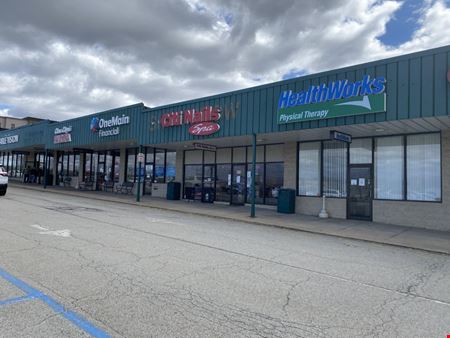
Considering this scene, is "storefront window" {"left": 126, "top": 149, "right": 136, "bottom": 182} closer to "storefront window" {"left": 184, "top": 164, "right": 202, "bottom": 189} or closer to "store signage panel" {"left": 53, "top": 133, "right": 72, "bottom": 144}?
"store signage panel" {"left": 53, "top": 133, "right": 72, "bottom": 144}

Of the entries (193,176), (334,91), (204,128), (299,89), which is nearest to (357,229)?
(334,91)

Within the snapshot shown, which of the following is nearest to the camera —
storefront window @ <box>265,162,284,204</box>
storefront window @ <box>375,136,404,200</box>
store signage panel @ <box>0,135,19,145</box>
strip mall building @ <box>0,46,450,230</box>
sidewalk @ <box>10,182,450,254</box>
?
sidewalk @ <box>10,182,450,254</box>

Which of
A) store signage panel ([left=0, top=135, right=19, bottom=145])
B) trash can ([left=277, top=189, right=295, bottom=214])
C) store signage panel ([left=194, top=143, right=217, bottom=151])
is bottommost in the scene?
trash can ([left=277, top=189, right=295, bottom=214])

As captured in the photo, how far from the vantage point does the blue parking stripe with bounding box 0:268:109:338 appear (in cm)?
381

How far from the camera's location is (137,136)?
21812mm

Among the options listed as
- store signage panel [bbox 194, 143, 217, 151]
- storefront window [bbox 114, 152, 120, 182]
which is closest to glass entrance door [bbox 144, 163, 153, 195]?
storefront window [bbox 114, 152, 120, 182]

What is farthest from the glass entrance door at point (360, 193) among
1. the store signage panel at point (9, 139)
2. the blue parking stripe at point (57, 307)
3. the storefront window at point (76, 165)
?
the store signage panel at point (9, 139)

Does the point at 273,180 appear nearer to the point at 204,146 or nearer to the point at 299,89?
the point at 204,146

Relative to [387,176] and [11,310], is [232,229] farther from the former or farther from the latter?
→ [11,310]

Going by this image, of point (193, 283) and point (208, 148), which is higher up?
point (208, 148)

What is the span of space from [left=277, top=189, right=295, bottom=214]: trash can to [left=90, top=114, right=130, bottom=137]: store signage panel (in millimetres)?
11244

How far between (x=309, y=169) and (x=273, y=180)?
2.16 m

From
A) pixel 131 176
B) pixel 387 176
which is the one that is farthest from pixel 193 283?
pixel 131 176

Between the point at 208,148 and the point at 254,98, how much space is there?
15.6 feet
